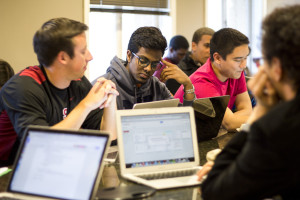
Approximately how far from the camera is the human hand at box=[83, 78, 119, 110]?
198 centimetres

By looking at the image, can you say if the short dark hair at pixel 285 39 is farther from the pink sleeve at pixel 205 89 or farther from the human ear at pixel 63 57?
the pink sleeve at pixel 205 89

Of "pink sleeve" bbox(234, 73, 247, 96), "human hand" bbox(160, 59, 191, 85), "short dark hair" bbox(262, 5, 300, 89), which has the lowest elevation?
"pink sleeve" bbox(234, 73, 247, 96)

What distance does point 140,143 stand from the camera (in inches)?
60.6

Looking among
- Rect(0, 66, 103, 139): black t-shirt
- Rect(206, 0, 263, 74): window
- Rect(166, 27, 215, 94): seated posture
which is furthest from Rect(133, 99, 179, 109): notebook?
Rect(206, 0, 263, 74): window

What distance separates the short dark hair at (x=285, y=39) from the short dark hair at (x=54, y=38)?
1.12 metres

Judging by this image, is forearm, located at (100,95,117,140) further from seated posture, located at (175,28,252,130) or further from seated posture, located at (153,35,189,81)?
seated posture, located at (153,35,189,81)

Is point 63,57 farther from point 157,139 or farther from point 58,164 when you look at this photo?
point 58,164

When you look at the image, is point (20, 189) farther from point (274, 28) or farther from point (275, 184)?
point (274, 28)

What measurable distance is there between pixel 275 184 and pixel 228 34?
194 centimetres

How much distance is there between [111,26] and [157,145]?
365 cm

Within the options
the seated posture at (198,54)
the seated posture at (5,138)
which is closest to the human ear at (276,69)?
the seated posture at (5,138)

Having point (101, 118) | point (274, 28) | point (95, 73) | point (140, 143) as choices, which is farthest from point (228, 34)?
point (95, 73)

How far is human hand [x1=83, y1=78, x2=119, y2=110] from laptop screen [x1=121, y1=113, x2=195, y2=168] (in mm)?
475

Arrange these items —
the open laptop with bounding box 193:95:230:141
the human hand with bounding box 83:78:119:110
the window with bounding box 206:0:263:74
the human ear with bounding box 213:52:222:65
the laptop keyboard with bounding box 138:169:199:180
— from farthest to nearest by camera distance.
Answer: the window with bounding box 206:0:263:74 < the human ear with bounding box 213:52:222:65 < the open laptop with bounding box 193:95:230:141 < the human hand with bounding box 83:78:119:110 < the laptop keyboard with bounding box 138:169:199:180
